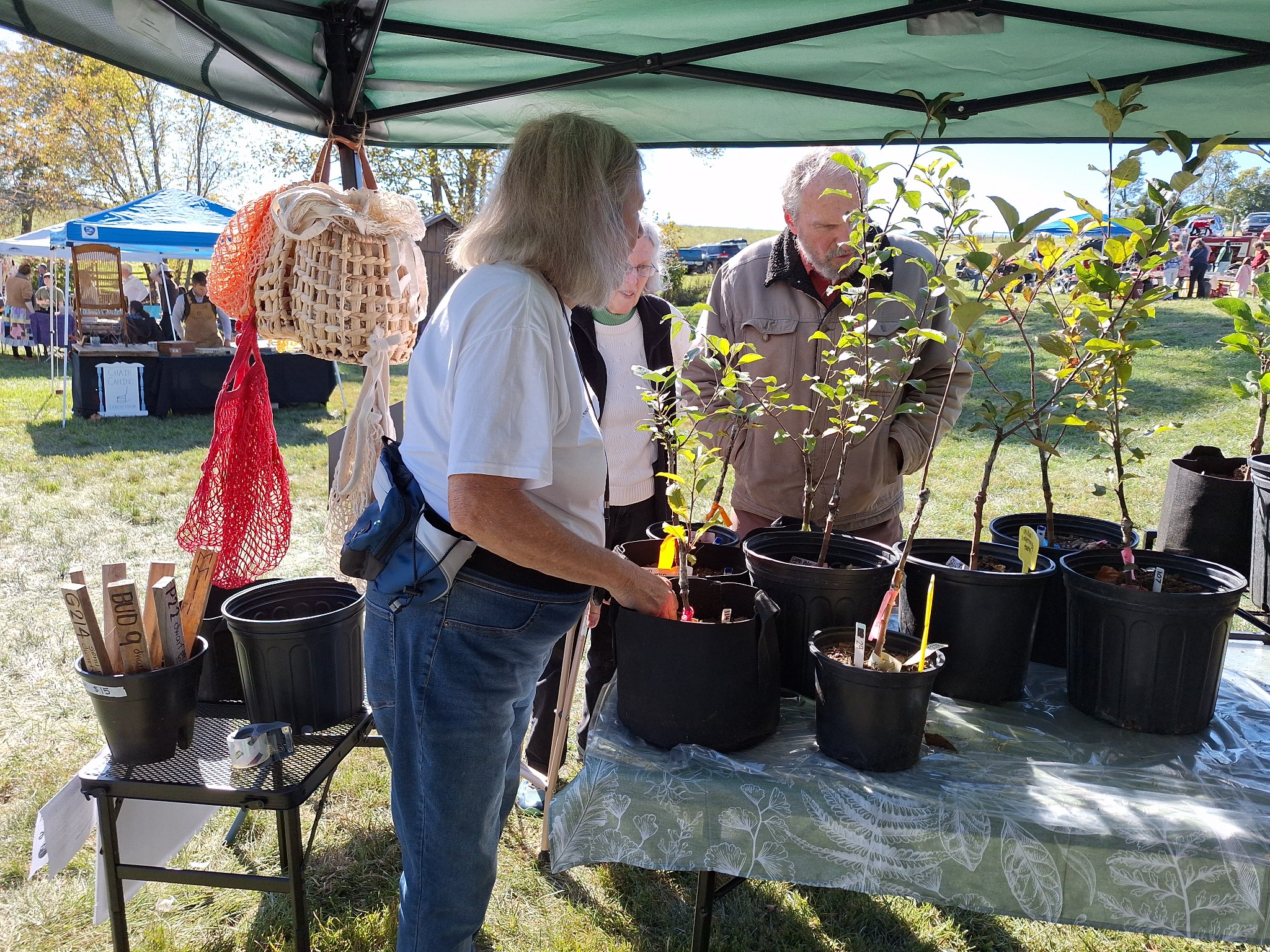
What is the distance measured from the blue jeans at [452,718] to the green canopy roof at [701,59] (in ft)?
4.51

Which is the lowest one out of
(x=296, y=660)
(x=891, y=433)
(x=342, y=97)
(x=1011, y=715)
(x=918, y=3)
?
(x=296, y=660)

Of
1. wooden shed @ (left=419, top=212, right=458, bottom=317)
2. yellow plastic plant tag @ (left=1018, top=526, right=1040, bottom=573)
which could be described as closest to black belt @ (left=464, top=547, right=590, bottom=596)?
yellow plastic plant tag @ (left=1018, top=526, right=1040, bottom=573)

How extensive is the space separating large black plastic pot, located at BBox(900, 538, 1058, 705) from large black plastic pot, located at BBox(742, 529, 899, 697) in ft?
0.27

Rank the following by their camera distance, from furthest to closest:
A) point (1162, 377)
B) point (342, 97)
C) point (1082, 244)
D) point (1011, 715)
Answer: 1. point (1162, 377)
2. point (342, 97)
3. point (1011, 715)
4. point (1082, 244)

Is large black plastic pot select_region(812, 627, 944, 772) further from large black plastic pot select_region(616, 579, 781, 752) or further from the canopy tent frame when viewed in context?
the canopy tent frame

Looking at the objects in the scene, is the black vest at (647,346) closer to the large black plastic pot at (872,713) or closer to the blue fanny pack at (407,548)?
the blue fanny pack at (407,548)

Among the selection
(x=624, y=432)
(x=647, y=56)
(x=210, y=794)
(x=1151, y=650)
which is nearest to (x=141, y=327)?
(x=624, y=432)

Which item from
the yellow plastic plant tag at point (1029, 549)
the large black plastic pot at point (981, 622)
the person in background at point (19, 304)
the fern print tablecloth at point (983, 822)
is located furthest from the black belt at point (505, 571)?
the person in background at point (19, 304)

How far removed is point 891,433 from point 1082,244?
964 millimetres

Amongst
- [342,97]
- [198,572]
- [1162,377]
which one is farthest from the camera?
[1162,377]

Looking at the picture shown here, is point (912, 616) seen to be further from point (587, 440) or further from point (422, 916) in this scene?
point (422, 916)

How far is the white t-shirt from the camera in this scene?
48.4 inches

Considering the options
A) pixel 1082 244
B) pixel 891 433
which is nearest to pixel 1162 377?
pixel 891 433

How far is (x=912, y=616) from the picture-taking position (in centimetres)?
157
